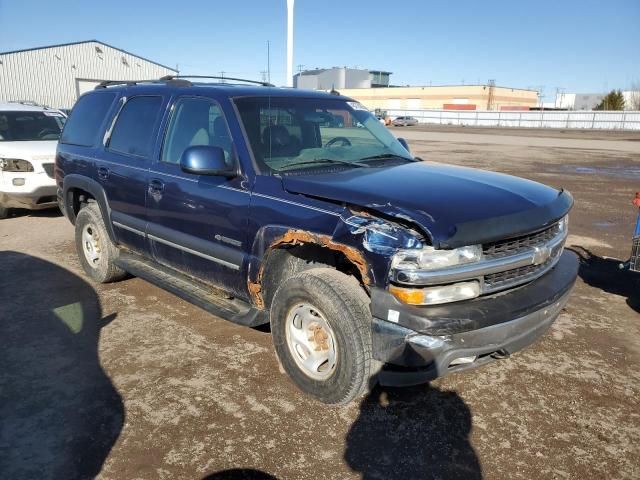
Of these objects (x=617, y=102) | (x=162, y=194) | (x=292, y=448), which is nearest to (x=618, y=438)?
(x=292, y=448)

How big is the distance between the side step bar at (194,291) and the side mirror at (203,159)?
1.03 m

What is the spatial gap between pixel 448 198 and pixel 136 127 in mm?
3070

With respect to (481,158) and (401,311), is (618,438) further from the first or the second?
(481,158)

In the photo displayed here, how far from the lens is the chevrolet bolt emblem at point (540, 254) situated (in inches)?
126

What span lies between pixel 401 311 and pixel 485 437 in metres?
0.97

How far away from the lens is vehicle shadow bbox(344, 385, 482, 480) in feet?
9.01

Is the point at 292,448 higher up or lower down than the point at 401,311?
lower down

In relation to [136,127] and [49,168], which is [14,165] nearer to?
[49,168]

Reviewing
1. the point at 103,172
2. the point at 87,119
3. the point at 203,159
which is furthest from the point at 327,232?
the point at 87,119

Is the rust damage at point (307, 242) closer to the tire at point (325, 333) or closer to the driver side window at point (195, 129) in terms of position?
the tire at point (325, 333)

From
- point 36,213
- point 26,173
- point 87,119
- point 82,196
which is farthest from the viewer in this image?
point 36,213

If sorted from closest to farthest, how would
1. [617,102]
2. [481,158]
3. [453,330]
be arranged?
[453,330] → [481,158] → [617,102]

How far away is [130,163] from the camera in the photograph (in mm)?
4652

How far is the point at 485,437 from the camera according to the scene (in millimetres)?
3023
